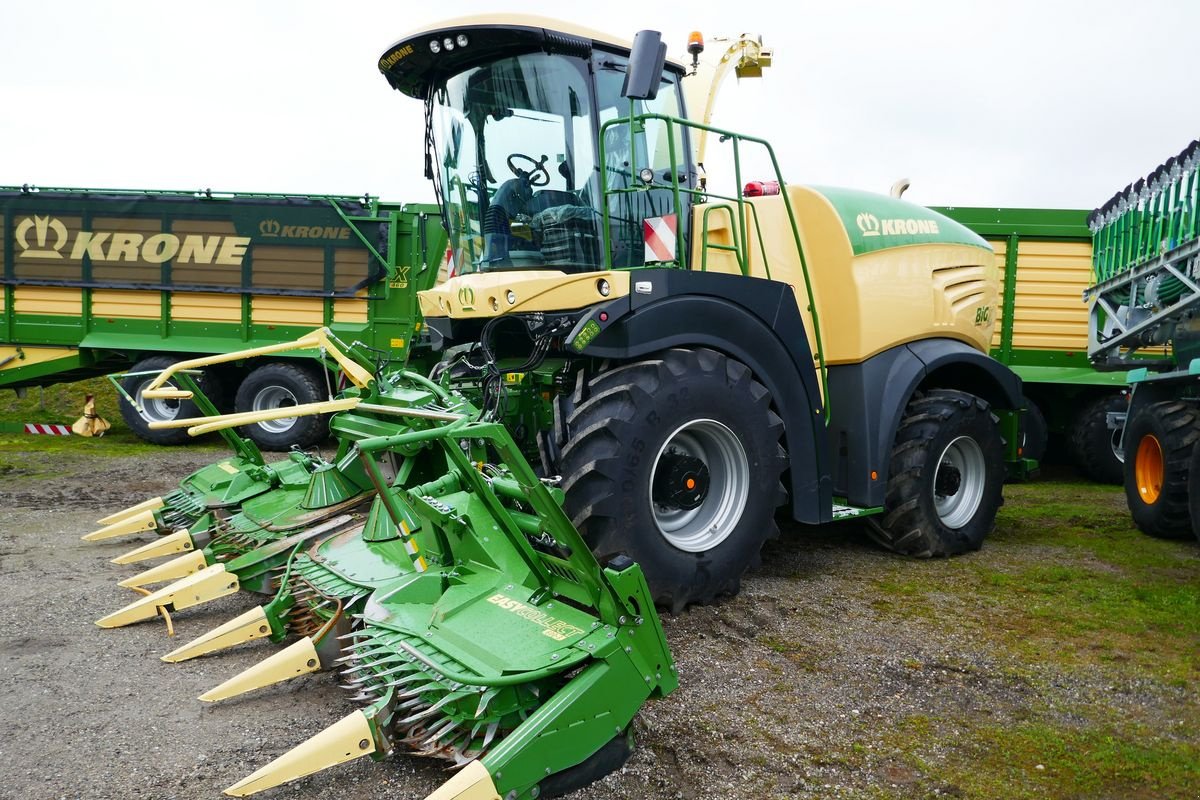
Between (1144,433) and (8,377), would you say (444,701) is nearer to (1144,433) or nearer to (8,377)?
(1144,433)

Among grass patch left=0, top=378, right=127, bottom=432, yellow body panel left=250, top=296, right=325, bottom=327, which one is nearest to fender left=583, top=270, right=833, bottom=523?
yellow body panel left=250, top=296, right=325, bottom=327

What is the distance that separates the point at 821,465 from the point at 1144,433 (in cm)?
311

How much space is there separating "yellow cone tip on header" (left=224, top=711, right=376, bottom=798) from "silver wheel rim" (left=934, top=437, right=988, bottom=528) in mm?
4058

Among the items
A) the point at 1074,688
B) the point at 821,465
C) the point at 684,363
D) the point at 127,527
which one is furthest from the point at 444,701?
the point at 127,527

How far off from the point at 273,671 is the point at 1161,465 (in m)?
5.92

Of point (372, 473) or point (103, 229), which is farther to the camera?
point (103, 229)

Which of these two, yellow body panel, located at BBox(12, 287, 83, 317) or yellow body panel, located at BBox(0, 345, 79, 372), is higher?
yellow body panel, located at BBox(12, 287, 83, 317)

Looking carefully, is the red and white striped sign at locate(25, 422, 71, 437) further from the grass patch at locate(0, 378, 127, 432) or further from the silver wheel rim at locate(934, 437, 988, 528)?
the silver wheel rim at locate(934, 437, 988, 528)

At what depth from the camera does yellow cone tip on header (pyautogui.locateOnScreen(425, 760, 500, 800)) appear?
2.14m

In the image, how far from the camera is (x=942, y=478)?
5.38 meters

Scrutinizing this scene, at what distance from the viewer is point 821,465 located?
4.64 metres

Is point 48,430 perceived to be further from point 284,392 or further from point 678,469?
point 678,469

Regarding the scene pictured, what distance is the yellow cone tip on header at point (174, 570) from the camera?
162 inches

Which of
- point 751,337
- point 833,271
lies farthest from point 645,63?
point 833,271
